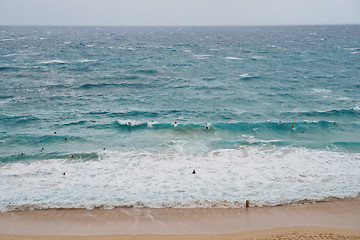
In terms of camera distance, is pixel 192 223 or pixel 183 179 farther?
pixel 183 179

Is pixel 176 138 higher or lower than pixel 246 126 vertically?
lower

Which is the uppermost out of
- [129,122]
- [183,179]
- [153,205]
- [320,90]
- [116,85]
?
[116,85]

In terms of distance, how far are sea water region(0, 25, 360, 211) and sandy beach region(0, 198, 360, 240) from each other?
0.96 metres

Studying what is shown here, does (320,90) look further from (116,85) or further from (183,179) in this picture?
(116,85)

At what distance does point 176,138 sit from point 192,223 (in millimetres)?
15429

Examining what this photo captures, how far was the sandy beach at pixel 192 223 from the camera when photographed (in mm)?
17844

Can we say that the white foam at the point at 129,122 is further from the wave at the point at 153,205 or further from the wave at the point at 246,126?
the wave at the point at 153,205

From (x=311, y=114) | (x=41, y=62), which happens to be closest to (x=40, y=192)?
(x=311, y=114)

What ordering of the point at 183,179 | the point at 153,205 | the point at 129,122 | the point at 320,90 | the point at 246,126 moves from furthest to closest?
the point at 320,90, the point at 129,122, the point at 246,126, the point at 183,179, the point at 153,205

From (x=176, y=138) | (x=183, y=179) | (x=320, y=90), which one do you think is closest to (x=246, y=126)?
(x=176, y=138)

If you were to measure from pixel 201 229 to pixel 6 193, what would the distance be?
1691cm

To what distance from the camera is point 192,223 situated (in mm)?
19062

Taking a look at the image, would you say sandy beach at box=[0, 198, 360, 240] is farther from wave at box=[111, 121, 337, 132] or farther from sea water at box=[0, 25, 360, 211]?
wave at box=[111, 121, 337, 132]

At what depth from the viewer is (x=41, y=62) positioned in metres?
78.9
